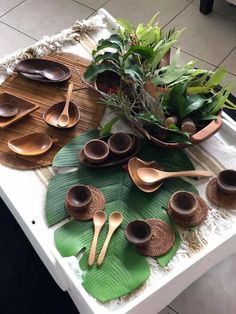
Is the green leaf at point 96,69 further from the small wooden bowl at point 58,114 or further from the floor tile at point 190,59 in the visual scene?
the floor tile at point 190,59

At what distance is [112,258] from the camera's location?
0.85 metres

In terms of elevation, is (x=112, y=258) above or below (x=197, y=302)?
above

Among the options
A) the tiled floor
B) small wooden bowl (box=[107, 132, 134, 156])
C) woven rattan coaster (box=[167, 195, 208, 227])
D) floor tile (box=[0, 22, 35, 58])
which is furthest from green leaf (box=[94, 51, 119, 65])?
floor tile (box=[0, 22, 35, 58])

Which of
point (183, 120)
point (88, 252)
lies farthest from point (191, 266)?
point (183, 120)

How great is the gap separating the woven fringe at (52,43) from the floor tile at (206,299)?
2.52 ft

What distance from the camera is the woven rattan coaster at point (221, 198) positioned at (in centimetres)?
93

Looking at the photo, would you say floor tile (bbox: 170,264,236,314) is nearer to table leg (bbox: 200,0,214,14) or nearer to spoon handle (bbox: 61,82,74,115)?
spoon handle (bbox: 61,82,74,115)

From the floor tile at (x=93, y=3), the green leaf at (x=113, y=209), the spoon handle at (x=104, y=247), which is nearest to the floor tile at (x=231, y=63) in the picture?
the floor tile at (x=93, y=3)

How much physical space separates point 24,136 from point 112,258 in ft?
1.24

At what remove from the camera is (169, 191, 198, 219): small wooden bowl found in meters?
0.89

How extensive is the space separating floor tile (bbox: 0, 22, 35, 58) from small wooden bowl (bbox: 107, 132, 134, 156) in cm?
105

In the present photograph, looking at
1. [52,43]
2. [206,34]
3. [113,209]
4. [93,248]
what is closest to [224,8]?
[206,34]

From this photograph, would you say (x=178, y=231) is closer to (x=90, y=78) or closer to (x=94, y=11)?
(x=90, y=78)

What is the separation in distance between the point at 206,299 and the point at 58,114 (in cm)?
63
